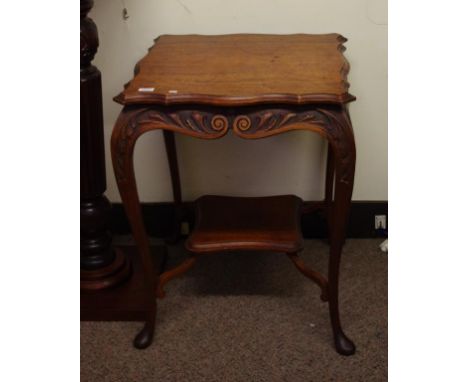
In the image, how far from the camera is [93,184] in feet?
6.61

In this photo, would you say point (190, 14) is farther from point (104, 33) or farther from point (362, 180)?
point (362, 180)

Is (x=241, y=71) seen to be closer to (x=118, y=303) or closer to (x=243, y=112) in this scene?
(x=243, y=112)

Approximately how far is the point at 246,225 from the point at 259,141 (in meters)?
0.45

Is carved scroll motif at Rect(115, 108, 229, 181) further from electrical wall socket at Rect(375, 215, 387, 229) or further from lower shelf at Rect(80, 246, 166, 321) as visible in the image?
electrical wall socket at Rect(375, 215, 387, 229)

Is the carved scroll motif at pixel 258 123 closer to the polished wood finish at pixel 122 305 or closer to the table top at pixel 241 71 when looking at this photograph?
the table top at pixel 241 71

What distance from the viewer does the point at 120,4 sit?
2.15 m

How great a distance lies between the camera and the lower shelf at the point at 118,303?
6.50 feet

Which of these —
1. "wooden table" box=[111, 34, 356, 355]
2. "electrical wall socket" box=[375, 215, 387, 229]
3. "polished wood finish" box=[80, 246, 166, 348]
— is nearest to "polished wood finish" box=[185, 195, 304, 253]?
"wooden table" box=[111, 34, 356, 355]

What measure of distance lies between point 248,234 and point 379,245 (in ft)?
2.27

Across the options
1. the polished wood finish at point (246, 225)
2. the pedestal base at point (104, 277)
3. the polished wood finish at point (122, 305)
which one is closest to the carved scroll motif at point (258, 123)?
the polished wood finish at point (246, 225)

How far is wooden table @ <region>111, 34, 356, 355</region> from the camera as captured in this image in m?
1.58

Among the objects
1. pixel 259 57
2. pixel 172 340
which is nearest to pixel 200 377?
pixel 172 340

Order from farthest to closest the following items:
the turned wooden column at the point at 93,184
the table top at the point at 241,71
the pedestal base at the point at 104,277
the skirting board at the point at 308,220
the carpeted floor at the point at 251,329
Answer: the skirting board at the point at 308,220, the pedestal base at the point at 104,277, the turned wooden column at the point at 93,184, the carpeted floor at the point at 251,329, the table top at the point at 241,71

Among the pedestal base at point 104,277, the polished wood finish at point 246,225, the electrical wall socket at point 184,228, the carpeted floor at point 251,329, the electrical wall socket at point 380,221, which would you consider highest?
the polished wood finish at point 246,225
